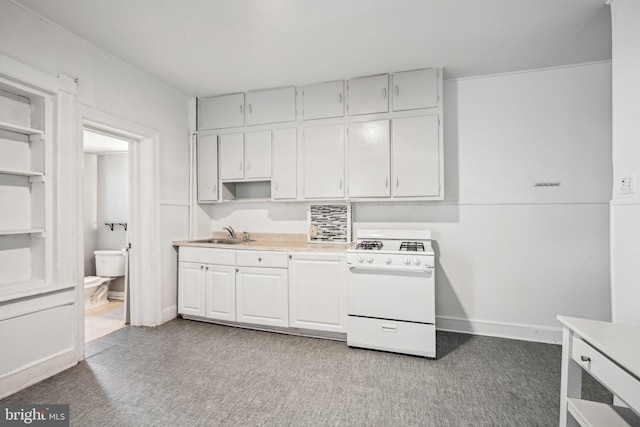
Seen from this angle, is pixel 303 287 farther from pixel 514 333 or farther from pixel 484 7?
pixel 484 7

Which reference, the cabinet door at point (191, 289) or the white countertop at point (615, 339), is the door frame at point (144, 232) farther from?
the white countertop at point (615, 339)

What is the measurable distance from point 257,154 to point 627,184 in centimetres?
299

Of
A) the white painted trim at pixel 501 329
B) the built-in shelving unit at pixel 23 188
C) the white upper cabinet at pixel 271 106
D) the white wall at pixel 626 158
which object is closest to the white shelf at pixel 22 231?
the built-in shelving unit at pixel 23 188

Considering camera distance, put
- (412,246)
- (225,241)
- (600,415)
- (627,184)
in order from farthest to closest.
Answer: (225,241), (412,246), (627,184), (600,415)

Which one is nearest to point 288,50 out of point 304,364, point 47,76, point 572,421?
point 47,76

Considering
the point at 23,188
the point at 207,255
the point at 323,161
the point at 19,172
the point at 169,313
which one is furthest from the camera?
the point at 169,313

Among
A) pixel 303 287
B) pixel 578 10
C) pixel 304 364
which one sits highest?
pixel 578 10

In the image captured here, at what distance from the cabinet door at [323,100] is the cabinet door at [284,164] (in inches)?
11.2

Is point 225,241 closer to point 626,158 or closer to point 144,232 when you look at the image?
point 144,232

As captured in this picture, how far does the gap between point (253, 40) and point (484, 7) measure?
5.49 ft

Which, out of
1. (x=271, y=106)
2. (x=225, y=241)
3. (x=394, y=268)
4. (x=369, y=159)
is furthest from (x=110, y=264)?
(x=394, y=268)

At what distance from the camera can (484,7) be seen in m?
2.06

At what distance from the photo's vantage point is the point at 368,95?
3045 mm

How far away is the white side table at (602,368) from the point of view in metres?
1.08
